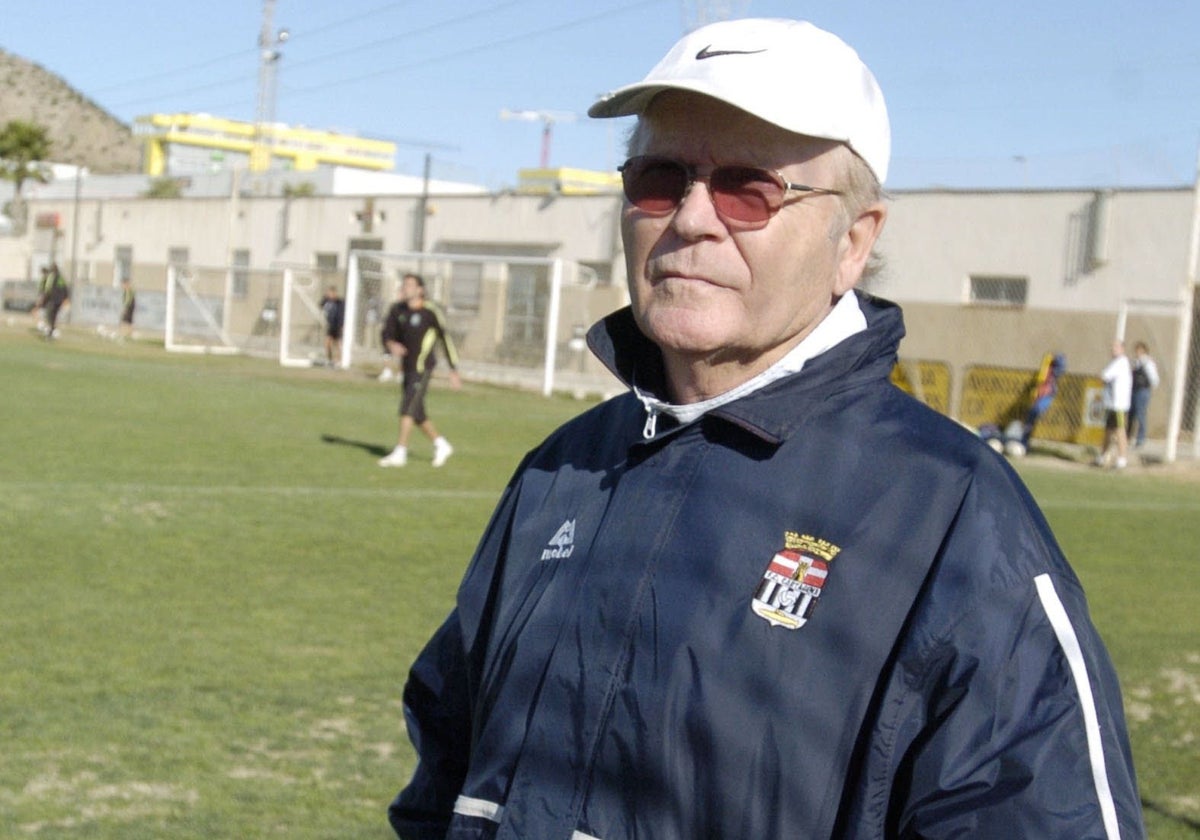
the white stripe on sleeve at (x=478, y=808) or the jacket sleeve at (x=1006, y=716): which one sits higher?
the jacket sleeve at (x=1006, y=716)

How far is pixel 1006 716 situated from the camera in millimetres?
1806

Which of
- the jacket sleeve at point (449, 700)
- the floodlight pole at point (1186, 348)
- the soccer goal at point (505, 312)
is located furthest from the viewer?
the soccer goal at point (505, 312)

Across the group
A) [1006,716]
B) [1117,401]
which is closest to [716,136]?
[1006,716]

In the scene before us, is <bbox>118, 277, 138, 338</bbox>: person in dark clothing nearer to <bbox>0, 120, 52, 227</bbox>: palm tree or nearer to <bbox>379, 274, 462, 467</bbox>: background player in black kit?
<bbox>379, 274, 462, 467</bbox>: background player in black kit

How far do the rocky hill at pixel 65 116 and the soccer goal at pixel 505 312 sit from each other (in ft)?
373

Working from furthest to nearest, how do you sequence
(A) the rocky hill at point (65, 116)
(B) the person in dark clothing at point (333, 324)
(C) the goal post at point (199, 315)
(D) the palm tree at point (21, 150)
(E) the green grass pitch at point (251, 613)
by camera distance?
(A) the rocky hill at point (65, 116) < (D) the palm tree at point (21, 150) < (C) the goal post at point (199, 315) < (B) the person in dark clothing at point (333, 324) < (E) the green grass pitch at point (251, 613)

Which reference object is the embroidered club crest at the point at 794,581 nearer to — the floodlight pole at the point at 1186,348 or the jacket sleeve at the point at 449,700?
the jacket sleeve at the point at 449,700

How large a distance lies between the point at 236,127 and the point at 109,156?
57.6 meters

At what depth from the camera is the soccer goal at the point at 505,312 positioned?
110 ft

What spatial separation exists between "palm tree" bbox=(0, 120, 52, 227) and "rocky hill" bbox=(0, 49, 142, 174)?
71.2m

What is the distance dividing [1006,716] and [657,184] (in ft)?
3.22

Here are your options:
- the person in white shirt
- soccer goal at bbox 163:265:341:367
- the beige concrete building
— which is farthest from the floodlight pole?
soccer goal at bbox 163:265:341:367

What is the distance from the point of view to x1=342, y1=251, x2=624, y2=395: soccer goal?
33594mm

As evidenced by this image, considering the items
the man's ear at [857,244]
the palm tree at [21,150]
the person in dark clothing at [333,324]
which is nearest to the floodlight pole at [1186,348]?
the person in dark clothing at [333,324]
